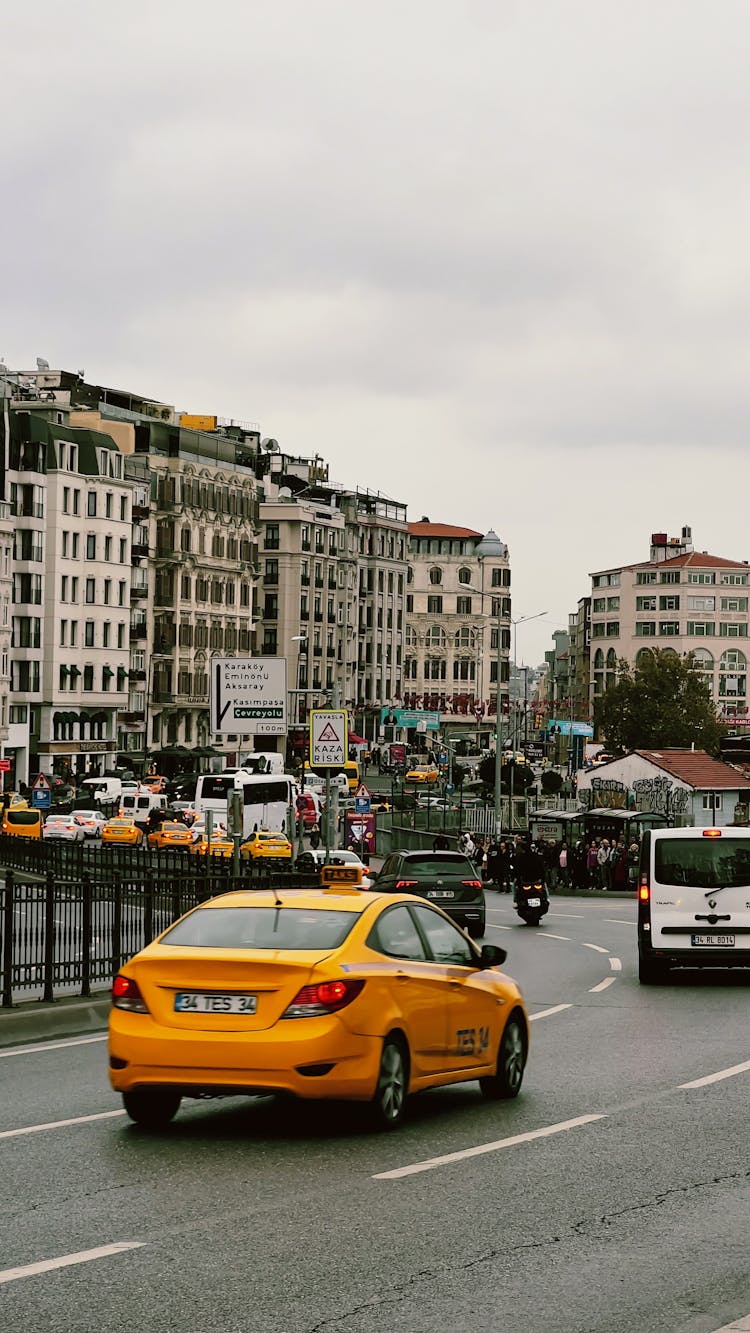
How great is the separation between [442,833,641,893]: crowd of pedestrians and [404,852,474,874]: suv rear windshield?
76.6ft

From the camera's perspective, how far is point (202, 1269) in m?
8.27

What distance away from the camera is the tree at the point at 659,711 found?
133m

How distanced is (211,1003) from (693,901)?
14809 millimetres

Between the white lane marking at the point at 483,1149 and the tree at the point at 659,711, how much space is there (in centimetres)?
11990

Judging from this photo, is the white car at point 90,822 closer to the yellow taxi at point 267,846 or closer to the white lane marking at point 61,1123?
the yellow taxi at point 267,846

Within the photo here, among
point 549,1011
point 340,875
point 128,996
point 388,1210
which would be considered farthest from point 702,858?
point 388,1210

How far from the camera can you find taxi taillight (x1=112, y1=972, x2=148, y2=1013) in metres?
12.0

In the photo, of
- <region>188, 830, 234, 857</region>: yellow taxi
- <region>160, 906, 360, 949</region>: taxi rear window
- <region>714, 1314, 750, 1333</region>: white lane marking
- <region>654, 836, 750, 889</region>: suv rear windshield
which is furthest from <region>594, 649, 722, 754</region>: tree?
<region>714, 1314, 750, 1333</region>: white lane marking

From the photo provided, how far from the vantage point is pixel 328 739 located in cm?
3788

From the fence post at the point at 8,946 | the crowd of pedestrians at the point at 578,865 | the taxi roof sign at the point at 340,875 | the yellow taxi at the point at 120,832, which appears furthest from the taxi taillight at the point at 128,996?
the yellow taxi at the point at 120,832

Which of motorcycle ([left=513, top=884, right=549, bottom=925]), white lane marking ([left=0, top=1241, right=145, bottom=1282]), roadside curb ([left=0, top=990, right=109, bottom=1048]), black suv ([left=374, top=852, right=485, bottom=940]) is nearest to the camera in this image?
white lane marking ([left=0, top=1241, right=145, bottom=1282])

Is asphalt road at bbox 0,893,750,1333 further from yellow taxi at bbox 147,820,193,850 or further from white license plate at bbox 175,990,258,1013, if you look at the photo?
yellow taxi at bbox 147,820,193,850

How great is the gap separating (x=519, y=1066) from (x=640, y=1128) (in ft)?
5.47

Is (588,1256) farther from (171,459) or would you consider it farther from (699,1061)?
(171,459)
